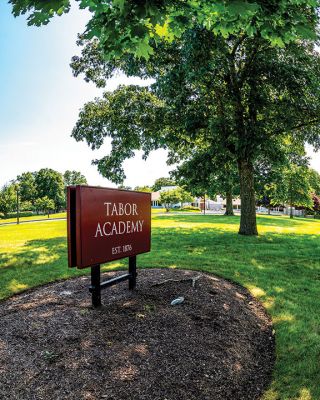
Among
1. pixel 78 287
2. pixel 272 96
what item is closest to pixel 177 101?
pixel 272 96

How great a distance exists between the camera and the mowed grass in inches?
140

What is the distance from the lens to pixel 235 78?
13.5 metres

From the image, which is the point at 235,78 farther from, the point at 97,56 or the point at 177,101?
the point at 97,56

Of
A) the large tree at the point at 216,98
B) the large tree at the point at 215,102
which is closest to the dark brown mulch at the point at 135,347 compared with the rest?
the large tree at the point at 216,98

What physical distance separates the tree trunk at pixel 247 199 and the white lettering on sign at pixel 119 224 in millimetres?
9574

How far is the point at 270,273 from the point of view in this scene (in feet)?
24.9

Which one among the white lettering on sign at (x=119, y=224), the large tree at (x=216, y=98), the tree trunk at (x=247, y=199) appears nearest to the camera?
the white lettering on sign at (x=119, y=224)

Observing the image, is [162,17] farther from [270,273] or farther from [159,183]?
[159,183]

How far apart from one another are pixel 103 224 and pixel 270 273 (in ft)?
16.1

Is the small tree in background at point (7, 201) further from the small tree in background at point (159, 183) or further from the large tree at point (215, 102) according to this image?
the small tree in background at point (159, 183)

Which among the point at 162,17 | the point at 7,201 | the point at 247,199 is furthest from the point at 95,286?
the point at 7,201

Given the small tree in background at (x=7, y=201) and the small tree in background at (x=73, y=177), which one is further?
the small tree in background at (x=73, y=177)

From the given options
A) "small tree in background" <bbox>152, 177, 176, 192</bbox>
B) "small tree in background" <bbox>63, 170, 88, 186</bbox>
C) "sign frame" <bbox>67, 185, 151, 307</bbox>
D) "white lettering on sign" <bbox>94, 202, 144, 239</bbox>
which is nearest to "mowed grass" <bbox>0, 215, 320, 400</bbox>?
"sign frame" <bbox>67, 185, 151, 307</bbox>

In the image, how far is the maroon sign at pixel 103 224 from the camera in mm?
4125
